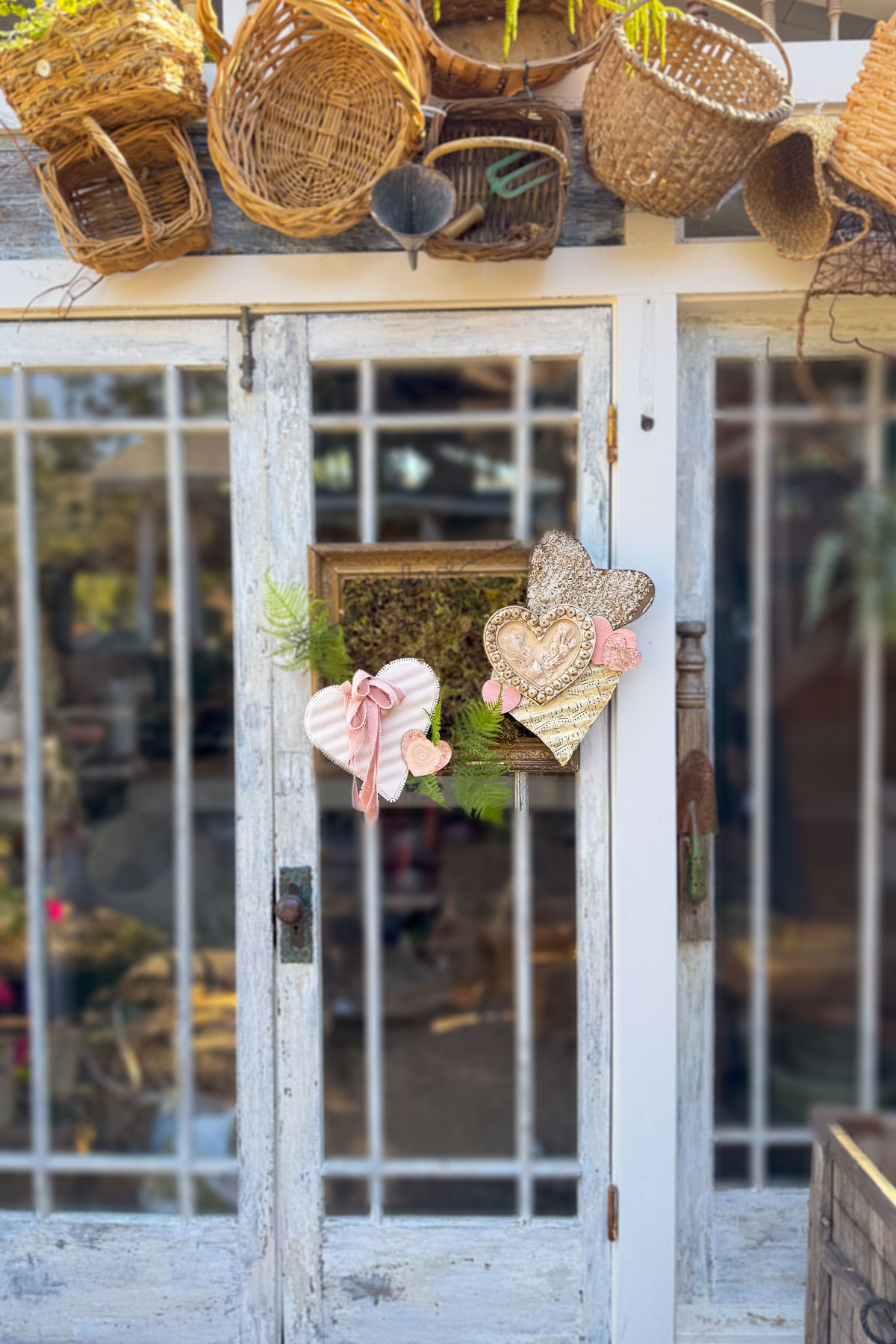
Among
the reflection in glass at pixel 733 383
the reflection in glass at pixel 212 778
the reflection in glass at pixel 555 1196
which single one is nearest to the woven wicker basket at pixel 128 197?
the reflection in glass at pixel 733 383

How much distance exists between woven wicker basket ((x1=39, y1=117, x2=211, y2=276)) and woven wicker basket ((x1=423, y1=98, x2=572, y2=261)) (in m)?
0.42

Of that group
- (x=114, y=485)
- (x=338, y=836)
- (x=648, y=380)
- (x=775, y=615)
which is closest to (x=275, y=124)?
(x=648, y=380)

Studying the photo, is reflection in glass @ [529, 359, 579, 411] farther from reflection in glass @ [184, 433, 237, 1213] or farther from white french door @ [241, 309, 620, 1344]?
white french door @ [241, 309, 620, 1344]

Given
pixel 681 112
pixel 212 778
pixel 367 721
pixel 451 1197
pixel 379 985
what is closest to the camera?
pixel 681 112

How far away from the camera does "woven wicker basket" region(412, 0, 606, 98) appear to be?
1.65 meters

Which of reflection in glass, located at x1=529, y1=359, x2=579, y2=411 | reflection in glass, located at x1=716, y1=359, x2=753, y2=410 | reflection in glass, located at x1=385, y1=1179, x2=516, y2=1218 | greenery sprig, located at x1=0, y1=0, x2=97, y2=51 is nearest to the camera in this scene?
greenery sprig, located at x1=0, y1=0, x2=97, y2=51

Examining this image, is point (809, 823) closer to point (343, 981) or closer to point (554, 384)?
point (343, 981)

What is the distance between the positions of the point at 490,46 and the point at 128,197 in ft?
2.36

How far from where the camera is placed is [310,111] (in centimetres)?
170

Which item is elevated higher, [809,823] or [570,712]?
[570,712]

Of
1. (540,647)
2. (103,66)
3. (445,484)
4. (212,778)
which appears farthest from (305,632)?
(445,484)

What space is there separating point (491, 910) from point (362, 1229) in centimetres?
192

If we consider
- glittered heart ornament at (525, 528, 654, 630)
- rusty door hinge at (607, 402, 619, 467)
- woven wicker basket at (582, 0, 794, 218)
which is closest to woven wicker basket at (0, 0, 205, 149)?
woven wicker basket at (582, 0, 794, 218)

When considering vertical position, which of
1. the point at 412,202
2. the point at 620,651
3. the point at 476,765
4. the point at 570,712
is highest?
the point at 412,202
